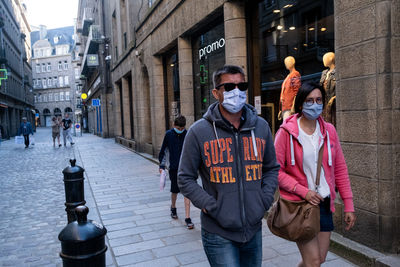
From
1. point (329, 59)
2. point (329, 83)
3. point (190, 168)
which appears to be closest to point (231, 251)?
point (190, 168)

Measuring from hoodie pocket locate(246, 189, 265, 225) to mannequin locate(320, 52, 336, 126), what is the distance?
10.6 feet

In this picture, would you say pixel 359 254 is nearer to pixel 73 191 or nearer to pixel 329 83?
pixel 329 83

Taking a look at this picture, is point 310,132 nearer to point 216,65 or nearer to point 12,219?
point 12,219

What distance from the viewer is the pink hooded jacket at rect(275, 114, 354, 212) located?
278cm

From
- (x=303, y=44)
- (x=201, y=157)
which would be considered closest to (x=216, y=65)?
(x=303, y=44)

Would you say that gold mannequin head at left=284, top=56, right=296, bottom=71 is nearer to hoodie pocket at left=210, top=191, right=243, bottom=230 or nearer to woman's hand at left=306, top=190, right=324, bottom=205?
woman's hand at left=306, top=190, right=324, bottom=205

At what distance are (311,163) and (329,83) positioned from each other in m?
2.64

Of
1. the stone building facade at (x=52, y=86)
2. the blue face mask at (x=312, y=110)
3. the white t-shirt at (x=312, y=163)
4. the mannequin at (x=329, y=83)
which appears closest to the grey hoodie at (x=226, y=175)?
the white t-shirt at (x=312, y=163)

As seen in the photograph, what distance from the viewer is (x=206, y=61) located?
32.4 feet

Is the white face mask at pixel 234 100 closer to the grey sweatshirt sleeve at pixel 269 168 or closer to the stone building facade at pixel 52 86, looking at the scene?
the grey sweatshirt sleeve at pixel 269 168

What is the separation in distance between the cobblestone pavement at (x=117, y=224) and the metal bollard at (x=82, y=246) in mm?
2180

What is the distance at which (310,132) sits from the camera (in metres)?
2.92

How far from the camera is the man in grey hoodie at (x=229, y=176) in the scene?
2.22 meters

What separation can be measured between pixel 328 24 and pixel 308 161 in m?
3.35
